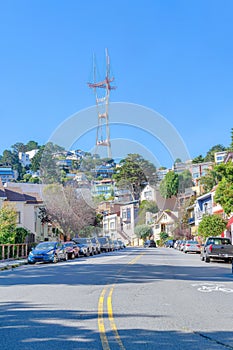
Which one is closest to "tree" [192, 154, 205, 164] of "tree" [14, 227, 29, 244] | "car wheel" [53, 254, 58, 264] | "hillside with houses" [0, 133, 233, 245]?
"hillside with houses" [0, 133, 233, 245]

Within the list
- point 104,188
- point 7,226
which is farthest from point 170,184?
point 7,226

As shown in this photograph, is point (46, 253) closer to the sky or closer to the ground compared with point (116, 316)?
closer to the sky

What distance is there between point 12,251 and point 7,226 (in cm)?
396

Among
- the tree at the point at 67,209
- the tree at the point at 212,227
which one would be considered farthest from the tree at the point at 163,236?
the tree at the point at 212,227

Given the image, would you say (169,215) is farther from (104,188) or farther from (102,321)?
(102,321)

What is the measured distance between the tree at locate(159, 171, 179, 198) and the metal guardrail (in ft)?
233

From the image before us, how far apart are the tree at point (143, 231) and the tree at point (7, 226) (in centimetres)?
6934

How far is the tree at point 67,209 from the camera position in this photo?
199 feet

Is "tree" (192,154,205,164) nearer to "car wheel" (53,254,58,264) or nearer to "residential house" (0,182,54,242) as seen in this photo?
"residential house" (0,182,54,242)

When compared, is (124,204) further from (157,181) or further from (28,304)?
(28,304)

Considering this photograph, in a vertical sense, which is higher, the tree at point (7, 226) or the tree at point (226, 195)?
the tree at point (226, 195)

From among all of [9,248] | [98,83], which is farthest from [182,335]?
[98,83]

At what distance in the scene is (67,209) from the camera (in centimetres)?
6212

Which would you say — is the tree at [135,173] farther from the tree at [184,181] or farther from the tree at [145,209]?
the tree at [184,181]
